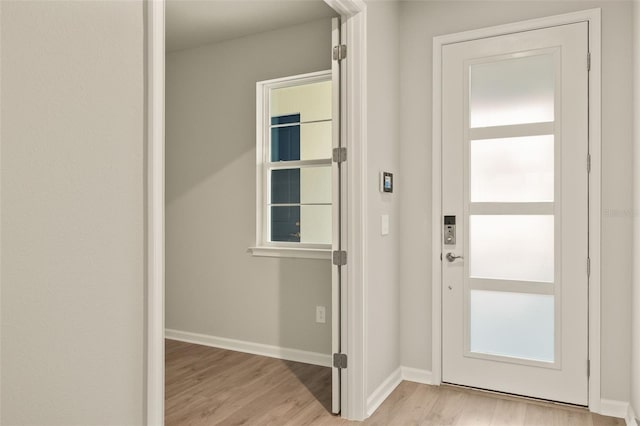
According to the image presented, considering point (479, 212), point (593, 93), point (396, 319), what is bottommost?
point (396, 319)

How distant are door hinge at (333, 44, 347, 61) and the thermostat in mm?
737

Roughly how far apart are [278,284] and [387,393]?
129 centimetres

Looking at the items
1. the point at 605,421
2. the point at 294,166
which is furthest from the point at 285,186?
the point at 605,421

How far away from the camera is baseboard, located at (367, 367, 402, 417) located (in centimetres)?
271

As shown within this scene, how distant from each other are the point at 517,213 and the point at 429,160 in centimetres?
65

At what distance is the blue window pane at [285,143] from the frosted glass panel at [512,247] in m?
1.58

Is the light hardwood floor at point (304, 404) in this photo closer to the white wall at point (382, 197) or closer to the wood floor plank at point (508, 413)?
the wood floor plank at point (508, 413)

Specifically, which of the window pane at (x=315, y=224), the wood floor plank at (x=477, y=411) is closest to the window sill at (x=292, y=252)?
the window pane at (x=315, y=224)

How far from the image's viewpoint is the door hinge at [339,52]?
265 cm

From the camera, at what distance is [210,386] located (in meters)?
3.15
